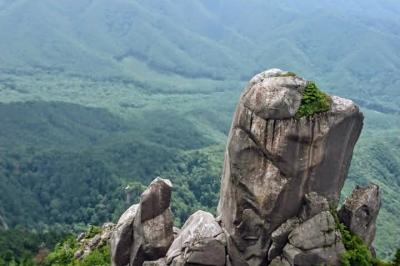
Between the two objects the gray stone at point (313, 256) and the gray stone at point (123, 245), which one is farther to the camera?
the gray stone at point (123, 245)

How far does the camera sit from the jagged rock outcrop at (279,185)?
112 ft

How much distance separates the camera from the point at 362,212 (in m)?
37.0

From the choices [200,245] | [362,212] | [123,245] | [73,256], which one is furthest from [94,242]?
[362,212]

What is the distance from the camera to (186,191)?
153625 millimetres

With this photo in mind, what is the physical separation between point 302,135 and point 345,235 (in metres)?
6.07

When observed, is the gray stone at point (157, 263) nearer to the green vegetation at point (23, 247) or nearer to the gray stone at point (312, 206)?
the gray stone at point (312, 206)

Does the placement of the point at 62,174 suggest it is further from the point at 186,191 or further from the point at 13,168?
the point at 186,191

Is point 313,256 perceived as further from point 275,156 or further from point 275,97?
point 275,97

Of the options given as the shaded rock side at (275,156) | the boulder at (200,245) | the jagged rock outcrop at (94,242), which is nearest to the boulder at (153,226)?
the boulder at (200,245)

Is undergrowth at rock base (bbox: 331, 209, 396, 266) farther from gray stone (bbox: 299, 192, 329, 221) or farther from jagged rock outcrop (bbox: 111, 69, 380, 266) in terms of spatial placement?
gray stone (bbox: 299, 192, 329, 221)

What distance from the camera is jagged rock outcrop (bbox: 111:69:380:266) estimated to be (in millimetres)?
34281

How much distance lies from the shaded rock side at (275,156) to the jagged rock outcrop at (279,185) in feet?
0.17

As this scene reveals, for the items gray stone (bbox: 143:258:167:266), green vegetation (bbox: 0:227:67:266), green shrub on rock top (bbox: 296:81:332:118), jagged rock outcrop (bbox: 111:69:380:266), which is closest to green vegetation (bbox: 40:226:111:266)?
green vegetation (bbox: 0:227:67:266)

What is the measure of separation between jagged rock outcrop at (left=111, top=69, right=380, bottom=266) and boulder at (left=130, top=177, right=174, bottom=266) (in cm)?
134
